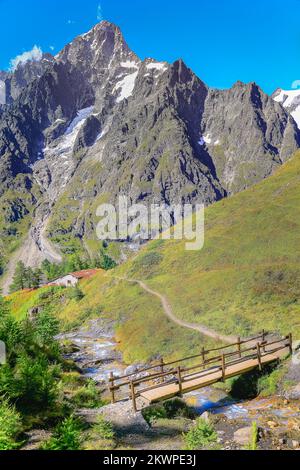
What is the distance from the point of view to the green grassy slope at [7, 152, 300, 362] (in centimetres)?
4969

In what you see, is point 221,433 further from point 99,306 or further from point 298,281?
point 99,306

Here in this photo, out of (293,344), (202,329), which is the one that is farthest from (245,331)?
(293,344)

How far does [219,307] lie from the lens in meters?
55.2

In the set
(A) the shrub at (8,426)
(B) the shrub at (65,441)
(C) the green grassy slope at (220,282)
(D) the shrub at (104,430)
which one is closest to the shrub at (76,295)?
(C) the green grassy slope at (220,282)

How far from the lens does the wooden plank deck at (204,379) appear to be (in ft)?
87.1

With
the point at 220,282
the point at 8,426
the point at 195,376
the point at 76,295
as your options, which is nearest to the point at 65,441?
the point at 8,426

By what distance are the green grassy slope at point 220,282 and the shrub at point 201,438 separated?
895 inches

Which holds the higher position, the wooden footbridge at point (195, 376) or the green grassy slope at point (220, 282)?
the green grassy slope at point (220, 282)

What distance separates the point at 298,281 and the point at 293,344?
21.4 meters

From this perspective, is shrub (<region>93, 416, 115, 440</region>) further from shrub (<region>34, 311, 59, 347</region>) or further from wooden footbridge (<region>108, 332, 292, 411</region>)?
shrub (<region>34, 311, 59, 347</region>)

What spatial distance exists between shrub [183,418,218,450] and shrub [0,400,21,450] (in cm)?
885

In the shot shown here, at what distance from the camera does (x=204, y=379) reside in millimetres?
29141

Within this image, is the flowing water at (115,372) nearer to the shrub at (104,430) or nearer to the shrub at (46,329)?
the shrub at (46,329)

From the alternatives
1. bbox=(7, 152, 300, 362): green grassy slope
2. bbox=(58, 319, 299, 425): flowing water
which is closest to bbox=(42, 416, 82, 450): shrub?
bbox=(58, 319, 299, 425): flowing water
